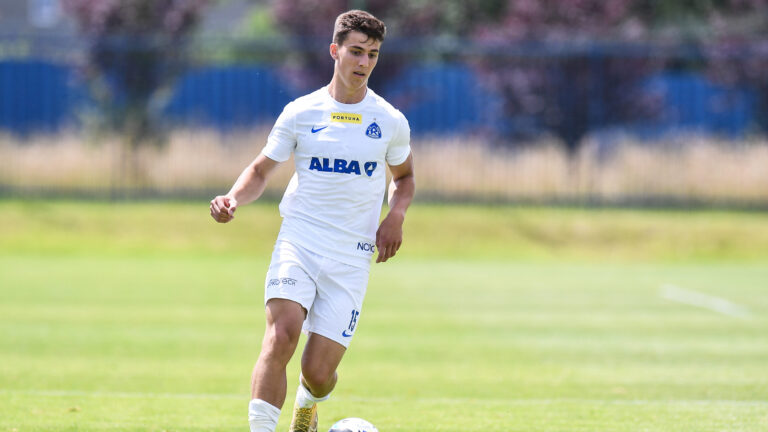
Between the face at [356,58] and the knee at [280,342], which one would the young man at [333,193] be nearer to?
the face at [356,58]

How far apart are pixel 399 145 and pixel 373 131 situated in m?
0.24

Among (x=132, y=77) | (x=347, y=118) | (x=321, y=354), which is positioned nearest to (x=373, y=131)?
(x=347, y=118)

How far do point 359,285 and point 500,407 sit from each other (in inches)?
89.9

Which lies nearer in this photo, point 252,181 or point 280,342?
point 280,342

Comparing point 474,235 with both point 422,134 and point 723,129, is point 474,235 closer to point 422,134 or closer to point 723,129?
point 422,134

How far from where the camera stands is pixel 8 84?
2555cm

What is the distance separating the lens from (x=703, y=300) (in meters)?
16.6

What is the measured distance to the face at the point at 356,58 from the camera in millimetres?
6844

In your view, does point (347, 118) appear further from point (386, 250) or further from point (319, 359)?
point (319, 359)

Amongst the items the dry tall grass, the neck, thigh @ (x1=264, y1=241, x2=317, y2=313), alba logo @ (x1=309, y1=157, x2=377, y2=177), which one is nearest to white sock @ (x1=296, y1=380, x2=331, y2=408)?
thigh @ (x1=264, y1=241, x2=317, y2=313)

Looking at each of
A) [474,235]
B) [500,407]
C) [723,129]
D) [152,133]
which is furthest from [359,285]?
[723,129]

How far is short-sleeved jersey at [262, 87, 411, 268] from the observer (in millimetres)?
6871

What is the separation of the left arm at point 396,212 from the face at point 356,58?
24.3 inches

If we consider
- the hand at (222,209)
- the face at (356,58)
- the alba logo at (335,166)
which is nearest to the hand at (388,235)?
the alba logo at (335,166)
